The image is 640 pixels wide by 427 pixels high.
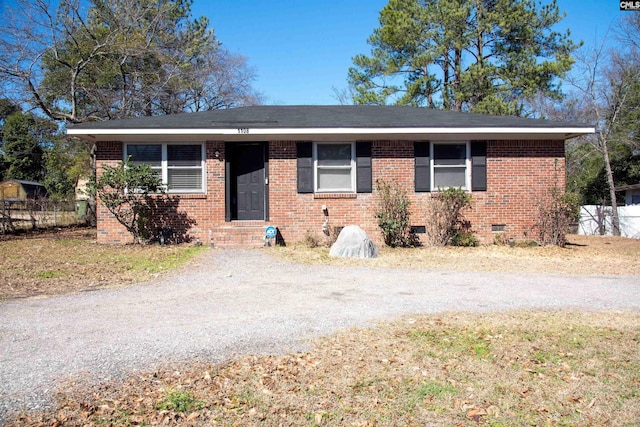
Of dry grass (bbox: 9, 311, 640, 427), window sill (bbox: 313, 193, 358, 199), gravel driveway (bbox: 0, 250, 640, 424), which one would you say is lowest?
dry grass (bbox: 9, 311, 640, 427)

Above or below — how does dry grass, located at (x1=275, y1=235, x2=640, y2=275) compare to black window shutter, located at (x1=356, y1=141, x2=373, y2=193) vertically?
below

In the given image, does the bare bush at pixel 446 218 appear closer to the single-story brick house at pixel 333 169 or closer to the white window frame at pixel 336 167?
the single-story brick house at pixel 333 169

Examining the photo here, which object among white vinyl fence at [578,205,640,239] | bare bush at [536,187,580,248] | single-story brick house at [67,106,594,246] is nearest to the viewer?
bare bush at [536,187,580,248]

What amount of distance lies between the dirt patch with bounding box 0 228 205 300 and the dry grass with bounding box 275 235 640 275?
8.76 ft

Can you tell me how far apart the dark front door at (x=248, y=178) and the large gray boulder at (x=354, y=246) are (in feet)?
10.7

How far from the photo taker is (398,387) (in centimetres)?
337

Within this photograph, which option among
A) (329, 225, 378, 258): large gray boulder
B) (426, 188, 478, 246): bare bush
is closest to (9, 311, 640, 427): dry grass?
(329, 225, 378, 258): large gray boulder

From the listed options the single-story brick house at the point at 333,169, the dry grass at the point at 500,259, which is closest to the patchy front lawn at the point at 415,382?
the dry grass at the point at 500,259

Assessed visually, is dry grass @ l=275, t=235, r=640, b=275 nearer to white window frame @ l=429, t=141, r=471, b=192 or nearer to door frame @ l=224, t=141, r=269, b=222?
white window frame @ l=429, t=141, r=471, b=192

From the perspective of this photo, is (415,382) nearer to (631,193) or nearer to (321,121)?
(321,121)

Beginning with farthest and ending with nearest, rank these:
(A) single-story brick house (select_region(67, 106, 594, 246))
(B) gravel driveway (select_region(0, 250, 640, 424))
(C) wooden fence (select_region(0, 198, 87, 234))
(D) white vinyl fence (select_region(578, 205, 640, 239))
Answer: (D) white vinyl fence (select_region(578, 205, 640, 239)), (C) wooden fence (select_region(0, 198, 87, 234)), (A) single-story brick house (select_region(67, 106, 594, 246)), (B) gravel driveway (select_region(0, 250, 640, 424))

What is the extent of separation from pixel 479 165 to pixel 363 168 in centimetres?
295

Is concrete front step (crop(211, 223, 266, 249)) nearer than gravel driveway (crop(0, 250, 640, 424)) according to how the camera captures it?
No

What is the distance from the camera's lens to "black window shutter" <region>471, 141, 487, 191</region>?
12.1 metres
